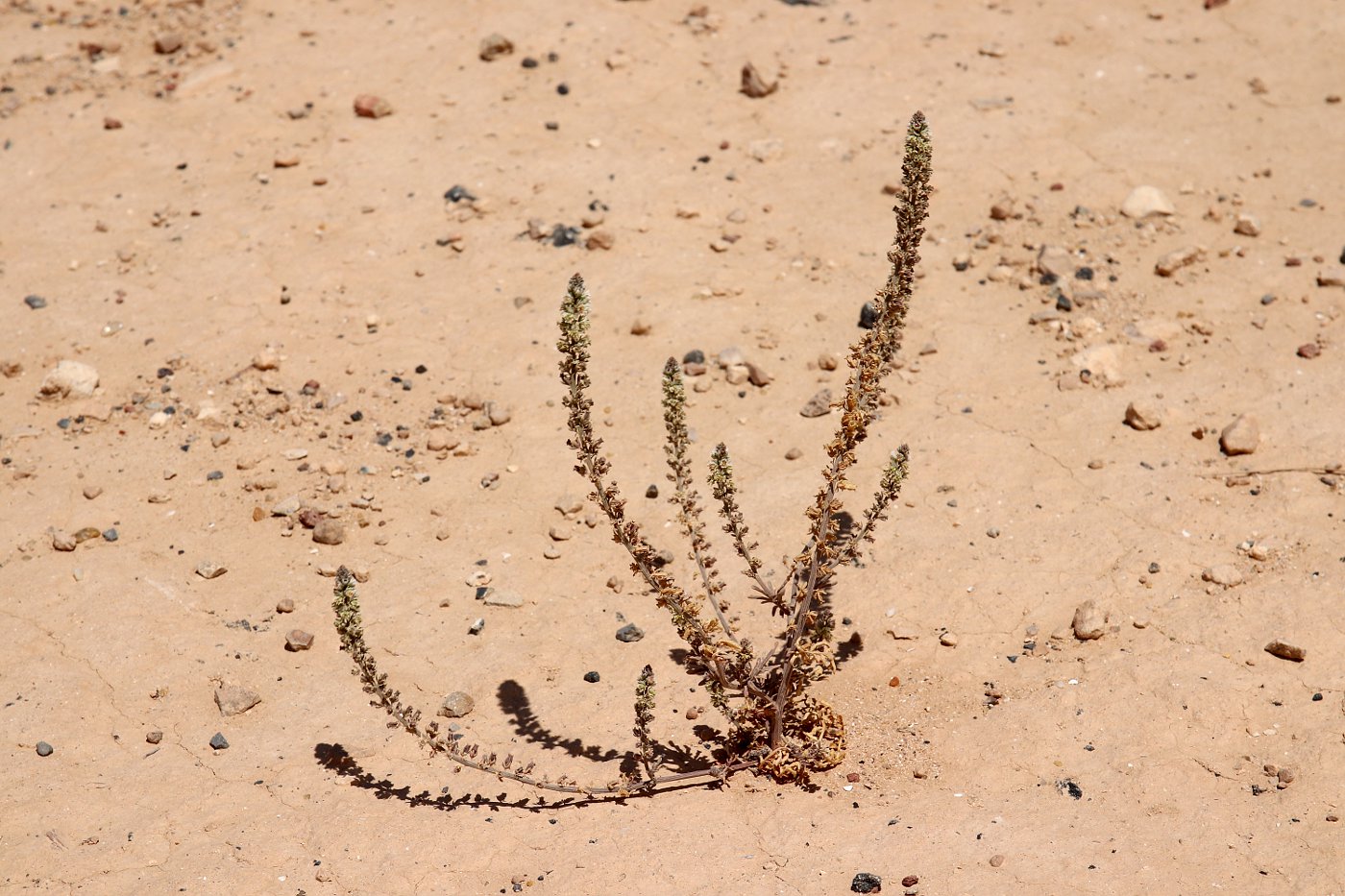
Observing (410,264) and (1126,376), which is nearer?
(1126,376)

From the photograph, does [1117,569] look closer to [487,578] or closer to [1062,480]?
[1062,480]

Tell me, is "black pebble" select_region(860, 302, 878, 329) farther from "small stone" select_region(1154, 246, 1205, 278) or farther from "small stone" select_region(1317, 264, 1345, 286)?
"small stone" select_region(1317, 264, 1345, 286)

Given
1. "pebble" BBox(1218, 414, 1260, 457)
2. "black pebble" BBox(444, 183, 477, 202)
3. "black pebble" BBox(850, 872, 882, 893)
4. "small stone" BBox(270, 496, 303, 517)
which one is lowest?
"small stone" BBox(270, 496, 303, 517)

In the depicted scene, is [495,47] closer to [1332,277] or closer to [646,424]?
[646,424]

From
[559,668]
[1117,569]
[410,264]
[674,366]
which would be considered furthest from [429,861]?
[410,264]

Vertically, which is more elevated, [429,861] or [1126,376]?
[1126,376]

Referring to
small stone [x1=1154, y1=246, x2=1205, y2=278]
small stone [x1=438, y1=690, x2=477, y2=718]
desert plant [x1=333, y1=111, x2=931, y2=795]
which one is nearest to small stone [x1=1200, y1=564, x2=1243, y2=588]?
desert plant [x1=333, y1=111, x2=931, y2=795]

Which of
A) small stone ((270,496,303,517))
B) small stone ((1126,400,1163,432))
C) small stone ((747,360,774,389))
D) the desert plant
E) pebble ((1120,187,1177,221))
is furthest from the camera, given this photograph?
pebble ((1120,187,1177,221))

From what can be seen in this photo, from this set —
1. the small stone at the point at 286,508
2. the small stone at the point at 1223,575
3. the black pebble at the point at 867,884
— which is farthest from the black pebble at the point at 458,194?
the black pebble at the point at 867,884
